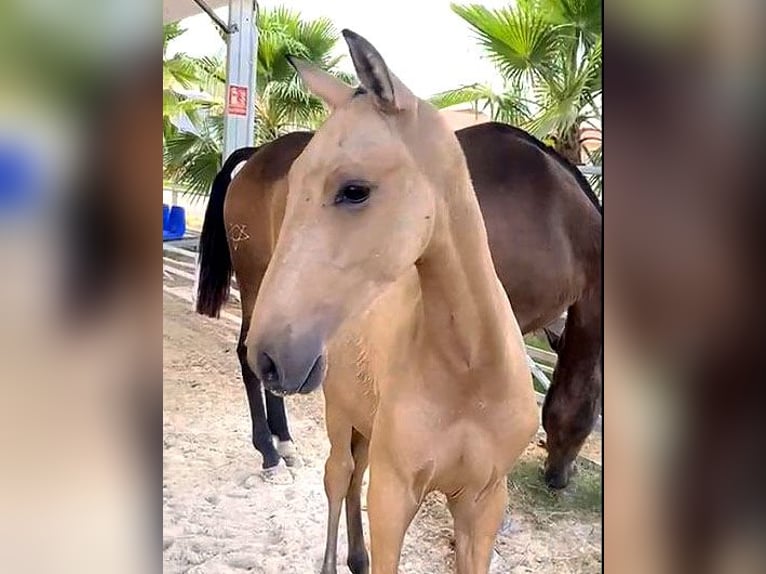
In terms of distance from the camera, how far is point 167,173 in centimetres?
92

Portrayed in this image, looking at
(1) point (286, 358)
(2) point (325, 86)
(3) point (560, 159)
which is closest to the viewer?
(1) point (286, 358)

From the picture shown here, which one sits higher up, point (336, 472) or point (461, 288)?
point (461, 288)

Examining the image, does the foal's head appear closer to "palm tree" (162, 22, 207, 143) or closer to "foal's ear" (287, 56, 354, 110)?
"foal's ear" (287, 56, 354, 110)

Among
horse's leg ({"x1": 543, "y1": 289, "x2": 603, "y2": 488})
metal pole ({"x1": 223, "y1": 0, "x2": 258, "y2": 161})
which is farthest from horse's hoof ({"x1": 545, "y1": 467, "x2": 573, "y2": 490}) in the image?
metal pole ({"x1": 223, "y1": 0, "x2": 258, "y2": 161})

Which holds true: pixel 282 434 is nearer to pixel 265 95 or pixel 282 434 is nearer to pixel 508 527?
pixel 508 527

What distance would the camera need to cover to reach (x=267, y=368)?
2.30ft

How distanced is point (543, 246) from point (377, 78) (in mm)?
314

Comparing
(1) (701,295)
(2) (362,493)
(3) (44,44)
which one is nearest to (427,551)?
(2) (362,493)

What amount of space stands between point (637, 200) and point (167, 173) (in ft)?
1.81

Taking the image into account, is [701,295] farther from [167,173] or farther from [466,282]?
[167,173]

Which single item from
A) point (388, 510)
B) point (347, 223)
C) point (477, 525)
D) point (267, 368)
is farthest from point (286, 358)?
point (477, 525)

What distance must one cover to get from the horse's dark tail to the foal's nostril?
268 mm

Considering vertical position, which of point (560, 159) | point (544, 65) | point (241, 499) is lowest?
point (241, 499)

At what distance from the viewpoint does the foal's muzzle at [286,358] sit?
0.69 meters
